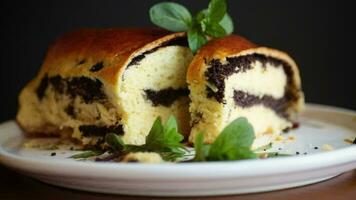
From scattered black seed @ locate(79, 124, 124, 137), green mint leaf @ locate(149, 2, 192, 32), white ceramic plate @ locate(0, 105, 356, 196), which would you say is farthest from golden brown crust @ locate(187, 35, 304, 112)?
white ceramic plate @ locate(0, 105, 356, 196)

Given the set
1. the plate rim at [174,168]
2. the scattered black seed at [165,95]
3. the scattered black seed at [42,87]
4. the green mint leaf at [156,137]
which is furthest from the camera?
the scattered black seed at [42,87]

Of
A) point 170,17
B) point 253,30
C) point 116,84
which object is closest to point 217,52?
point 170,17

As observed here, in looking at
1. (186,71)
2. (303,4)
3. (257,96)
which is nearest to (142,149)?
(186,71)

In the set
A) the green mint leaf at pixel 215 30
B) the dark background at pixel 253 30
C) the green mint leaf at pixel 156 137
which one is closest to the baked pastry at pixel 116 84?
the green mint leaf at pixel 215 30

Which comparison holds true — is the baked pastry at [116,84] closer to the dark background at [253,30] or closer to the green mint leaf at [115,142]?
the green mint leaf at [115,142]

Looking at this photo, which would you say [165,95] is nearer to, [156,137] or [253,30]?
[156,137]

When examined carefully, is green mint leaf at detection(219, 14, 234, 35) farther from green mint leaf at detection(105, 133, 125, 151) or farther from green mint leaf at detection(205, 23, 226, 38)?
green mint leaf at detection(105, 133, 125, 151)
